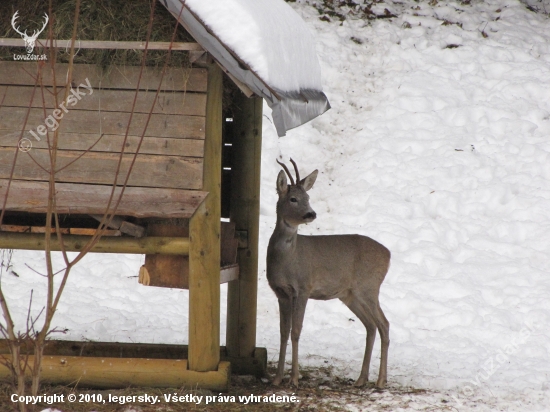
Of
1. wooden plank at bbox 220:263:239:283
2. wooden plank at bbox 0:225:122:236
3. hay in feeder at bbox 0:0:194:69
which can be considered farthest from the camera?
wooden plank at bbox 220:263:239:283

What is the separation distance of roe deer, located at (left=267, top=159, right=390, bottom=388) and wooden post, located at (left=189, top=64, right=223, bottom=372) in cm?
108

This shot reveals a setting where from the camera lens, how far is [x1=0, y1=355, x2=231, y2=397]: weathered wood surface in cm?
588

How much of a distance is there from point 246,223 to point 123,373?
1970 mm

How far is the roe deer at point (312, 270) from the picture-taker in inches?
274

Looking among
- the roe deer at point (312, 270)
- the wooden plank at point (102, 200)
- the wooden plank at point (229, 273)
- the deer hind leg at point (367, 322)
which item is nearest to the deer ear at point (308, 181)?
the roe deer at point (312, 270)

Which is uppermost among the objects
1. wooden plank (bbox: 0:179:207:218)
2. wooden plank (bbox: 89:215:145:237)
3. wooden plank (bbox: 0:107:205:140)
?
wooden plank (bbox: 0:107:205:140)

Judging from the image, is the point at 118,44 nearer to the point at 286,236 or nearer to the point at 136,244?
the point at 136,244

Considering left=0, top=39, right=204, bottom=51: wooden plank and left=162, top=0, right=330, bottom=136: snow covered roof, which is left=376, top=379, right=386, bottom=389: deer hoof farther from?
left=0, top=39, right=204, bottom=51: wooden plank

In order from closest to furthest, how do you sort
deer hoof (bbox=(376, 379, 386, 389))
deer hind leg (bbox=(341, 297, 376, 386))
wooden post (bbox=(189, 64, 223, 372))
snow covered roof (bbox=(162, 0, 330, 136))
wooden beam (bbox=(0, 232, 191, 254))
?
1. snow covered roof (bbox=(162, 0, 330, 136))
2. wooden post (bbox=(189, 64, 223, 372))
3. wooden beam (bbox=(0, 232, 191, 254))
4. deer hoof (bbox=(376, 379, 386, 389))
5. deer hind leg (bbox=(341, 297, 376, 386))

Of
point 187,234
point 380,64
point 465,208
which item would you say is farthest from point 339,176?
point 187,234

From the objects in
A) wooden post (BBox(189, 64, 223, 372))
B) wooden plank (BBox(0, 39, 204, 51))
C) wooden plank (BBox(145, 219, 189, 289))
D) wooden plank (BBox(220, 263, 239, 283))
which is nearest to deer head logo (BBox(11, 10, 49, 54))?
wooden plank (BBox(0, 39, 204, 51))

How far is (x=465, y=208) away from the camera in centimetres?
1133

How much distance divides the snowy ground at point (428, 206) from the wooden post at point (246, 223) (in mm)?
972

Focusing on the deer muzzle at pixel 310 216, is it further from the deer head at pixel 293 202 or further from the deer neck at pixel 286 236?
the deer neck at pixel 286 236
